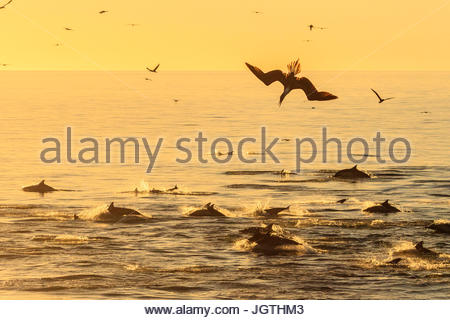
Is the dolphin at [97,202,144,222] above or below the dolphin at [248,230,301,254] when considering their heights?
above

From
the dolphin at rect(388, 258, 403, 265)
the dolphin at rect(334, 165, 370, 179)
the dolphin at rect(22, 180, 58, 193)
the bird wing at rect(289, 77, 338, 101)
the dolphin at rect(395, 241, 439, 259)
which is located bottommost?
the dolphin at rect(388, 258, 403, 265)

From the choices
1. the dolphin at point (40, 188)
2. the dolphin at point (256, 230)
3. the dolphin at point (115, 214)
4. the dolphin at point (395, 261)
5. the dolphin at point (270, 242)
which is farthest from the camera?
the dolphin at point (40, 188)

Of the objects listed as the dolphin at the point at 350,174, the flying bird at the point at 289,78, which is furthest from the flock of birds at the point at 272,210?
the dolphin at the point at 350,174

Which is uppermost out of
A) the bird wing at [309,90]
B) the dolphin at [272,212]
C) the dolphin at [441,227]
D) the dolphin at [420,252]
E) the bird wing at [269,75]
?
the bird wing at [269,75]

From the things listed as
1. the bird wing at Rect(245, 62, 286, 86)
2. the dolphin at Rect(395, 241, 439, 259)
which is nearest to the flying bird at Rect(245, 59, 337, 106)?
the bird wing at Rect(245, 62, 286, 86)

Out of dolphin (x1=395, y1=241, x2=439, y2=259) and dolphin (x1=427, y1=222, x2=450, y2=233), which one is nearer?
dolphin (x1=395, y1=241, x2=439, y2=259)

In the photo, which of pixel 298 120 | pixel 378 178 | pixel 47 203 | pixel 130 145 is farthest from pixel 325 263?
pixel 298 120

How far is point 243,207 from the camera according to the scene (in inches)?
2036

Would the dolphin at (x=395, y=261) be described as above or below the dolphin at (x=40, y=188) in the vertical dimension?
below

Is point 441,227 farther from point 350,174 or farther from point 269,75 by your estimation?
point 350,174

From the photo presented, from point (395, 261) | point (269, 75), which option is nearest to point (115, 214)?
point (395, 261)

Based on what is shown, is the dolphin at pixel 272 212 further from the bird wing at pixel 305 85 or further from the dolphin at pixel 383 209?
the bird wing at pixel 305 85

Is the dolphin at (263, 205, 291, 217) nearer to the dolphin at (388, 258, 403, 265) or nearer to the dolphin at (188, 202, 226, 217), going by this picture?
the dolphin at (188, 202, 226, 217)

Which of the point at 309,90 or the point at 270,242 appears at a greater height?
the point at 309,90
